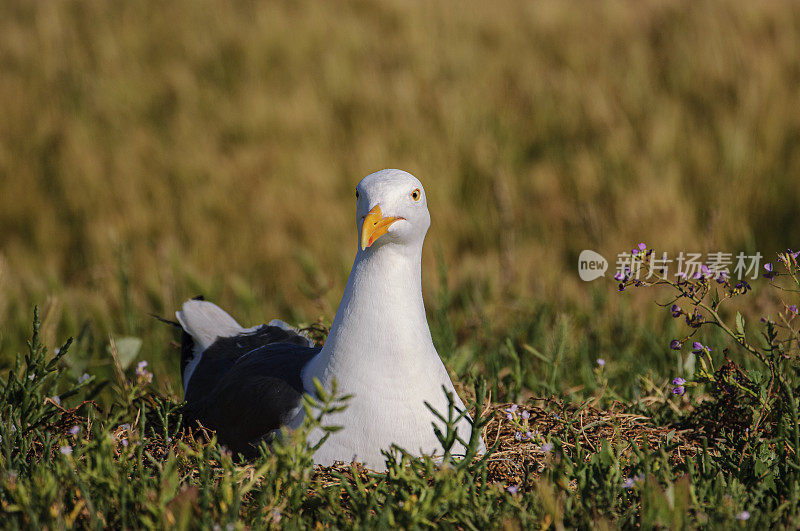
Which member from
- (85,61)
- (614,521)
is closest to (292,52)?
(85,61)

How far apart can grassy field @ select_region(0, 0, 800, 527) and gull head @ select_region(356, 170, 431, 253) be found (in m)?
0.74

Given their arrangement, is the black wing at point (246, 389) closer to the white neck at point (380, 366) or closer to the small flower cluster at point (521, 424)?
the white neck at point (380, 366)

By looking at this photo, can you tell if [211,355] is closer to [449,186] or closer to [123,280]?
[123,280]

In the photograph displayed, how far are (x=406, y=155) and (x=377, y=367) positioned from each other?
4.74m

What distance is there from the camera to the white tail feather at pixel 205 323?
3708 millimetres

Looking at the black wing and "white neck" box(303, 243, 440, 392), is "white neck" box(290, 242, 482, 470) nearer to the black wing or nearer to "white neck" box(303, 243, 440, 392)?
"white neck" box(303, 243, 440, 392)

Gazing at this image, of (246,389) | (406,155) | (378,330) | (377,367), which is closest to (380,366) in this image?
(377,367)

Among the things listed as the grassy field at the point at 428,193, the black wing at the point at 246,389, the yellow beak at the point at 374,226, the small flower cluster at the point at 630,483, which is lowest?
the small flower cluster at the point at 630,483

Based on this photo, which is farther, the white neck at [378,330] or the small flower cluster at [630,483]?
the white neck at [378,330]

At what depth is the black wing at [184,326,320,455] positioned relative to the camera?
9.37 feet

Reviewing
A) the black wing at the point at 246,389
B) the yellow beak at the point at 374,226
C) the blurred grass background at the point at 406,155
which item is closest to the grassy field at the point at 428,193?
the blurred grass background at the point at 406,155

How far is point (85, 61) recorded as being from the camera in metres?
9.53

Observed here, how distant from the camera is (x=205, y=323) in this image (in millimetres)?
3773

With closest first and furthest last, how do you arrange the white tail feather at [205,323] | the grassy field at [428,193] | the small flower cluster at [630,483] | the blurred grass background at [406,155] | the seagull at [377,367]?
1. the small flower cluster at [630,483]
2. the grassy field at [428,193]
3. the seagull at [377,367]
4. the white tail feather at [205,323]
5. the blurred grass background at [406,155]
